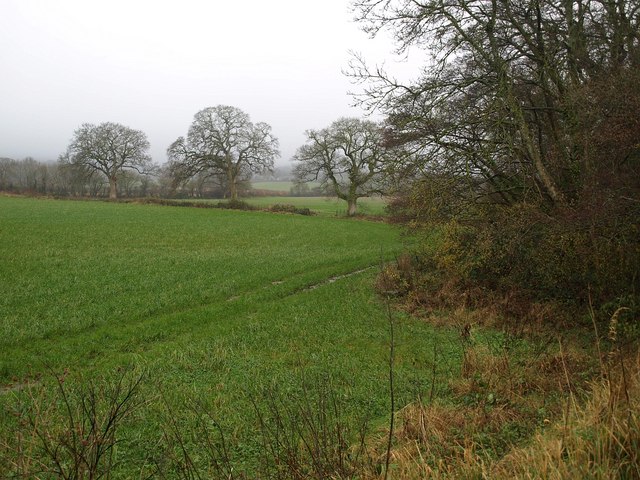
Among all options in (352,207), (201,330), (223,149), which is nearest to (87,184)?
(223,149)

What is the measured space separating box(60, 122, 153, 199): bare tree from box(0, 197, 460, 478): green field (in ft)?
144

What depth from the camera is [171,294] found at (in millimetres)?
12609

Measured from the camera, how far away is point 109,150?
2367 inches

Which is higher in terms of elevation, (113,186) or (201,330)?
(113,186)

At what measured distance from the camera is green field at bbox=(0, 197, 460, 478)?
5902 millimetres

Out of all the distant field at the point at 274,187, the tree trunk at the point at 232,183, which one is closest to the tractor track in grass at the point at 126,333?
the tree trunk at the point at 232,183

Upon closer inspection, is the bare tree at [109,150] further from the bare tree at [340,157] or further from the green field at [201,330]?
the green field at [201,330]

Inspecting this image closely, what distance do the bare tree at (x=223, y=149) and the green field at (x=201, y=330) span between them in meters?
28.1

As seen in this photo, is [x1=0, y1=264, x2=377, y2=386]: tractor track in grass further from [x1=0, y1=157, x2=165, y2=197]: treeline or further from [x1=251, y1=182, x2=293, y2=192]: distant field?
[x1=251, y1=182, x2=293, y2=192]: distant field

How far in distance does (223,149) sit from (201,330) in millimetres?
42792

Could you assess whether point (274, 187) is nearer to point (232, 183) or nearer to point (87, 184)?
point (87, 184)

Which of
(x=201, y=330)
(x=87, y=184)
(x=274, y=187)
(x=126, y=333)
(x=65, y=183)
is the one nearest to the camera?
(x=126, y=333)

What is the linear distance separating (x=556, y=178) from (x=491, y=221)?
2258mm

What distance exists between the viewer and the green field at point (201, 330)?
590cm
